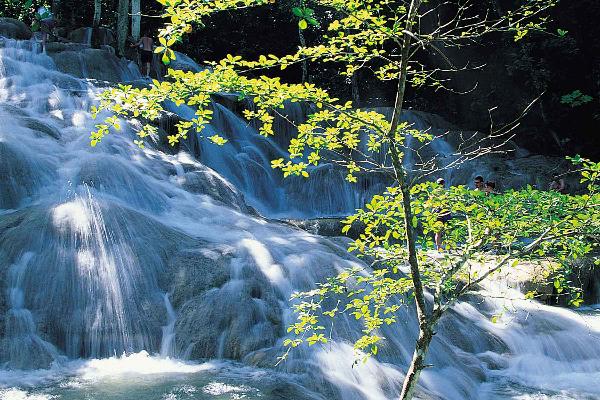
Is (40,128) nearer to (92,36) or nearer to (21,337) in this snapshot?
(21,337)

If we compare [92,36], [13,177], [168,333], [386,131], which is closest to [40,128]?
[13,177]

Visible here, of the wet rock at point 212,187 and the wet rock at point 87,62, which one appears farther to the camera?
the wet rock at point 87,62

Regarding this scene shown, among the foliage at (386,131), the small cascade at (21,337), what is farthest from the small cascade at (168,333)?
the foliage at (386,131)

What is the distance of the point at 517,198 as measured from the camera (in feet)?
11.7

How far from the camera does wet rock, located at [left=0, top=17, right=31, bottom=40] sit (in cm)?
1862

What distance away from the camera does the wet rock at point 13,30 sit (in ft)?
61.1

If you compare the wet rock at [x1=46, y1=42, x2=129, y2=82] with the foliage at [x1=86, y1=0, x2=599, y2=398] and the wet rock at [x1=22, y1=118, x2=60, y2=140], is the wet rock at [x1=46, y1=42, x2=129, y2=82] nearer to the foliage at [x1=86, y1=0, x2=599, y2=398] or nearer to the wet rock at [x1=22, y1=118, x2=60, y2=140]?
the wet rock at [x1=22, y1=118, x2=60, y2=140]

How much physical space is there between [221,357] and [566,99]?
17.7 metres

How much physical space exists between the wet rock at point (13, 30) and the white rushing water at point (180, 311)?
1022cm

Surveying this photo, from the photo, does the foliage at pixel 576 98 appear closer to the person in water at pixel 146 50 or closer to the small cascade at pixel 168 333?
the person in water at pixel 146 50

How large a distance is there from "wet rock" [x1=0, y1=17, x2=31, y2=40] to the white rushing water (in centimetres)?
1022

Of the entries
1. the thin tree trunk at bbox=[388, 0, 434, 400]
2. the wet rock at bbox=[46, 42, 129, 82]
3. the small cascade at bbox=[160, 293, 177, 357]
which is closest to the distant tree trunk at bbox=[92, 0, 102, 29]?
the wet rock at bbox=[46, 42, 129, 82]

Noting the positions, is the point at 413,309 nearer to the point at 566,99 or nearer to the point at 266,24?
the point at 566,99

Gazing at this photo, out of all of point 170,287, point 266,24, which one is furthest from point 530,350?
point 266,24
